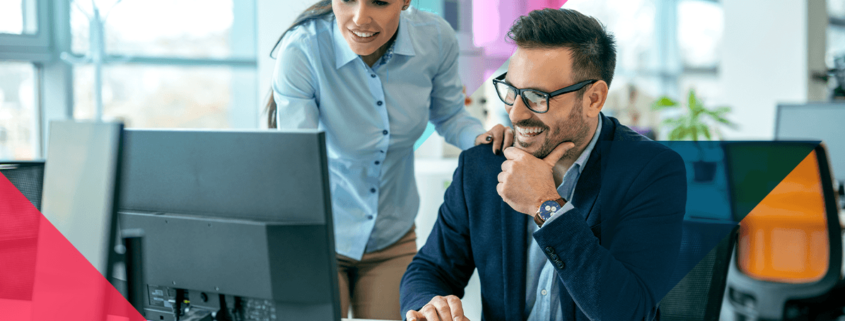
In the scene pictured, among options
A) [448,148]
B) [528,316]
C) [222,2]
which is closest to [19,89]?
[222,2]

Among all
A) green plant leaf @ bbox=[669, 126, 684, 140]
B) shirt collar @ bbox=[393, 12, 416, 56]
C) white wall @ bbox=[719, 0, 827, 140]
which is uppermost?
white wall @ bbox=[719, 0, 827, 140]

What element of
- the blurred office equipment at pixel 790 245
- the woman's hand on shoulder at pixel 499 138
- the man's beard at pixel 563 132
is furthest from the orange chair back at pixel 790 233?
the woman's hand on shoulder at pixel 499 138

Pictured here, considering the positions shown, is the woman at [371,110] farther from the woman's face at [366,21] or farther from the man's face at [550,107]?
the man's face at [550,107]

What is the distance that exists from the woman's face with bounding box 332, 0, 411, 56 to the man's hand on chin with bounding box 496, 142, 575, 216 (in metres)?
0.52

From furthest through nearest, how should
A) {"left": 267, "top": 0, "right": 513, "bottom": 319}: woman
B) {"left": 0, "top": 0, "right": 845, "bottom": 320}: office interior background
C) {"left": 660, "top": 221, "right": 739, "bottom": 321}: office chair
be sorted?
{"left": 0, "top": 0, "right": 845, "bottom": 320}: office interior background → {"left": 267, "top": 0, "right": 513, "bottom": 319}: woman → {"left": 660, "top": 221, "right": 739, "bottom": 321}: office chair

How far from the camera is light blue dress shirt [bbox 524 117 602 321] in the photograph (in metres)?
1.24

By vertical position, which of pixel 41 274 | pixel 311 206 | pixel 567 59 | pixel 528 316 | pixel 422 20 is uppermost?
pixel 422 20

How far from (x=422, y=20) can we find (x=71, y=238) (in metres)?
1.14

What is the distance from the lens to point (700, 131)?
3863 millimetres

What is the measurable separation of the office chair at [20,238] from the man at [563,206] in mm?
744

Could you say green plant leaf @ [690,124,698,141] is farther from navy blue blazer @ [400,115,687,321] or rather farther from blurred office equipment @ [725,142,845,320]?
navy blue blazer @ [400,115,687,321]

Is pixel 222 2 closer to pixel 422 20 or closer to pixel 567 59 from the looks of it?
pixel 422 20

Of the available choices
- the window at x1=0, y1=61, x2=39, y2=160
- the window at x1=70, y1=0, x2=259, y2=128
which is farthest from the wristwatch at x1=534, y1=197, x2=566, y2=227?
the window at x1=0, y1=61, x2=39, y2=160

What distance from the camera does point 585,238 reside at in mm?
1057
